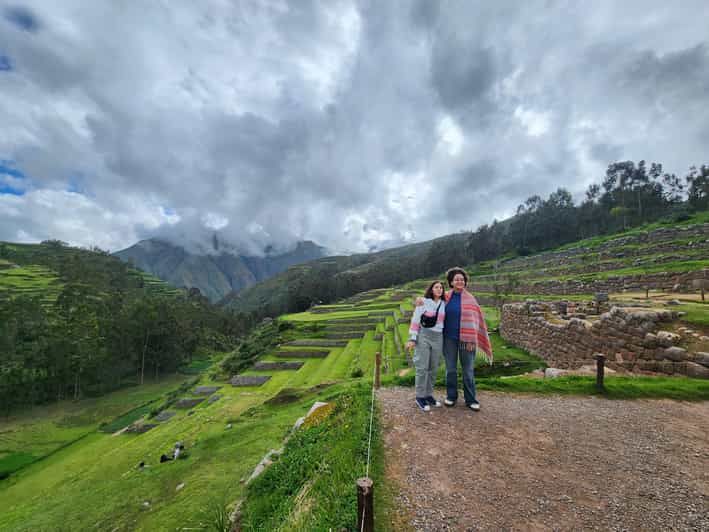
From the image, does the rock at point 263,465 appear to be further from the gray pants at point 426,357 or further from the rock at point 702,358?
the rock at point 702,358

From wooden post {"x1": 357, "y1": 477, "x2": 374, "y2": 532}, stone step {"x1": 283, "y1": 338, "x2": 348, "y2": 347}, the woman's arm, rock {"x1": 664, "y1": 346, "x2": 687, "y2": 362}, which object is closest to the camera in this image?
wooden post {"x1": 357, "y1": 477, "x2": 374, "y2": 532}

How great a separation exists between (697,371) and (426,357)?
6001mm

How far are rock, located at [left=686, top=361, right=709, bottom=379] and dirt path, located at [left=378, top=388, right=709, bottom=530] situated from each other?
1576 mm

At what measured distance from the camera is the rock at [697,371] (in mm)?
5492

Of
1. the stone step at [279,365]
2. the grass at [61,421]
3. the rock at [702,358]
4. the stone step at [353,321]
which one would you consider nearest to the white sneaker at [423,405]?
the rock at [702,358]

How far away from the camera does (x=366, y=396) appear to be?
530 centimetres

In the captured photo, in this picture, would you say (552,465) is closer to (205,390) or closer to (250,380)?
(250,380)

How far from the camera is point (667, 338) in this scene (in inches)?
244

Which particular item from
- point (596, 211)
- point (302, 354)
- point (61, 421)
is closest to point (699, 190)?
point (596, 211)

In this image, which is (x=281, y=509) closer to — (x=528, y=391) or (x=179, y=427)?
(x=528, y=391)

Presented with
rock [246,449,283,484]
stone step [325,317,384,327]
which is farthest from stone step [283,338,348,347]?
rock [246,449,283,484]

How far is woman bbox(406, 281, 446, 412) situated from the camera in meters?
4.36

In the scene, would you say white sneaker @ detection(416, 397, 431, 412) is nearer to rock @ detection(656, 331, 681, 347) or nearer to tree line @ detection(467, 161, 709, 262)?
rock @ detection(656, 331, 681, 347)

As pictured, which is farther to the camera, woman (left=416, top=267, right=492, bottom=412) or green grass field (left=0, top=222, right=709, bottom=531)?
woman (left=416, top=267, right=492, bottom=412)
